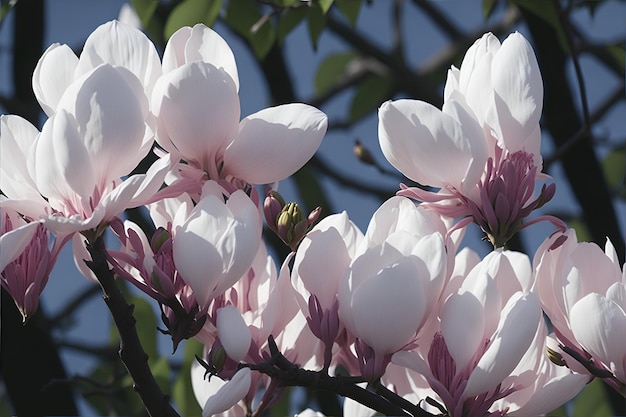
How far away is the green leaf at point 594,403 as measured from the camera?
1040mm

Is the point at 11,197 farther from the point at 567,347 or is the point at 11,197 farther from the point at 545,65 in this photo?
the point at 545,65

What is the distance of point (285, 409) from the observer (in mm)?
1044

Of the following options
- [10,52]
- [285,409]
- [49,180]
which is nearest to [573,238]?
[49,180]

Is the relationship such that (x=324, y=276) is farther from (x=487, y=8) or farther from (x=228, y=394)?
(x=487, y=8)

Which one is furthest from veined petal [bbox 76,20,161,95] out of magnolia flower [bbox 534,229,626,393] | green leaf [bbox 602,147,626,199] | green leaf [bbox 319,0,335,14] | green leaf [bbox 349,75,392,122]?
green leaf [bbox 602,147,626,199]

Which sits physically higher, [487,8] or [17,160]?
[487,8]

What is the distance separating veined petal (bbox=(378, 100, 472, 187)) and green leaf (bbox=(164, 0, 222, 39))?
452mm

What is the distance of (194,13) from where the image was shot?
0.95m

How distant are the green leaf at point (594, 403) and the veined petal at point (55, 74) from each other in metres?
0.71

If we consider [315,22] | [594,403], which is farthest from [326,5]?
[594,403]

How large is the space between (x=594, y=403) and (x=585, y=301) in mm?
600

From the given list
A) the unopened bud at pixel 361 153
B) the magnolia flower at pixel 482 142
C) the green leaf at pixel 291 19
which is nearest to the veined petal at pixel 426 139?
the magnolia flower at pixel 482 142

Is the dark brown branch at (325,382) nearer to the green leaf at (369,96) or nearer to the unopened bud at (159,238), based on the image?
the unopened bud at (159,238)

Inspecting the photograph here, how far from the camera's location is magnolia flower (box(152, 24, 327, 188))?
1.59ft
